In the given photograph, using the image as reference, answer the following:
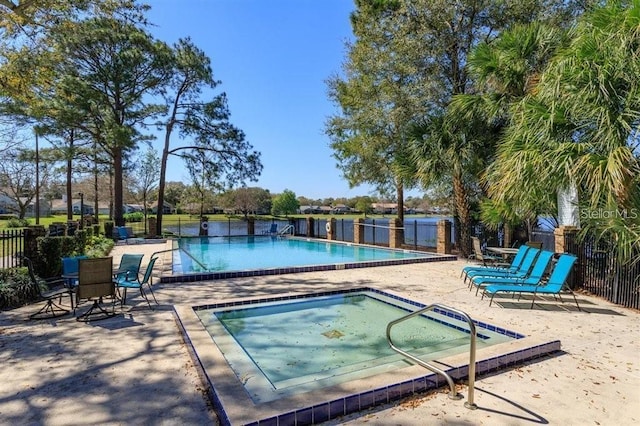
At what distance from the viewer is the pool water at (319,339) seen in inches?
148

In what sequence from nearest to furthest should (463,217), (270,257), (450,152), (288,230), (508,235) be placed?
(450,152) → (463,217) → (508,235) → (270,257) → (288,230)

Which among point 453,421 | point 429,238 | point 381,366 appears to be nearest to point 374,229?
point 429,238

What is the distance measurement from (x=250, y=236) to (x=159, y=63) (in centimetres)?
1034

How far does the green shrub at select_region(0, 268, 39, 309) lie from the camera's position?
6.08 metres

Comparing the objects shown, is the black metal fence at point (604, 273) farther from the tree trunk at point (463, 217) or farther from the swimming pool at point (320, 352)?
the tree trunk at point (463, 217)

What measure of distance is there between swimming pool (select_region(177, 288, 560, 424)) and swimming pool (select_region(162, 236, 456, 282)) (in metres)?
2.79

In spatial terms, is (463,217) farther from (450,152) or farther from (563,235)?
(563,235)

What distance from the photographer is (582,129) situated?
6.32 metres

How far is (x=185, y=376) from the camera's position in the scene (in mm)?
3596

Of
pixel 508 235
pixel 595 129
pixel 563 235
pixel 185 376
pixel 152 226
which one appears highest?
pixel 595 129

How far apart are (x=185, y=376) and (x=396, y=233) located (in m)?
12.4

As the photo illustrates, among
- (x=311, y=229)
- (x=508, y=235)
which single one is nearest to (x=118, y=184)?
(x=311, y=229)

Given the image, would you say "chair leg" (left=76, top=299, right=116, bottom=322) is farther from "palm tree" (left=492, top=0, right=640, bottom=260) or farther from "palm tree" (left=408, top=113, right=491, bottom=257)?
"palm tree" (left=408, top=113, right=491, bottom=257)

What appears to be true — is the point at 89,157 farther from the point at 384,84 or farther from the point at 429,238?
the point at 429,238
